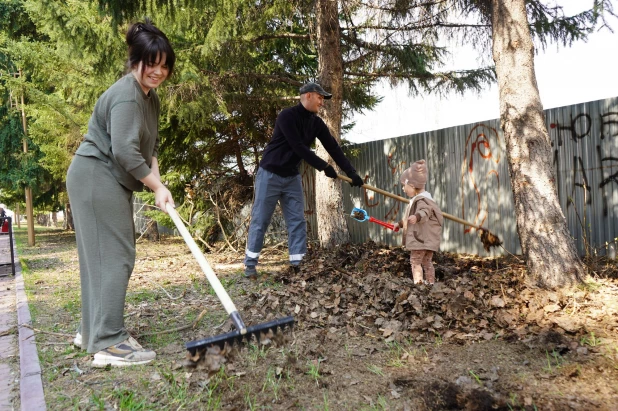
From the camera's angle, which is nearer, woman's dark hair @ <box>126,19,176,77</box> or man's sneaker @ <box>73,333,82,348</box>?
woman's dark hair @ <box>126,19,176,77</box>

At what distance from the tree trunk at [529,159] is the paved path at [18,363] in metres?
3.86

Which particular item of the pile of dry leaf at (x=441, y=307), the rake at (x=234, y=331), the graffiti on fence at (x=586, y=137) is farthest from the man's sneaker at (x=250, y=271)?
the graffiti on fence at (x=586, y=137)

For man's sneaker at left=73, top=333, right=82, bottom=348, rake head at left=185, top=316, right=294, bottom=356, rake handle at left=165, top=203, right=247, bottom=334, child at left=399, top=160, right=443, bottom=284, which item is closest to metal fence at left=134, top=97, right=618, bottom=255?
child at left=399, top=160, right=443, bottom=284

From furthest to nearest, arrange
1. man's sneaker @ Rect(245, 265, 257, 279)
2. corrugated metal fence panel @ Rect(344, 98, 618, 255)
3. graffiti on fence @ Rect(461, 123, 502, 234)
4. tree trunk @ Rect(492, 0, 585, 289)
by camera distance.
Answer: graffiti on fence @ Rect(461, 123, 502, 234)
corrugated metal fence panel @ Rect(344, 98, 618, 255)
man's sneaker @ Rect(245, 265, 257, 279)
tree trunk @ Rect(492, 0, 585, 289)

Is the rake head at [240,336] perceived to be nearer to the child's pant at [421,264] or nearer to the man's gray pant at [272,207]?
the child's pant at [421,264]

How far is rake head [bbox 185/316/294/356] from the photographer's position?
2340 mm

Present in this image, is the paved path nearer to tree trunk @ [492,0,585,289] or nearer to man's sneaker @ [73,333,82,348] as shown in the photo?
man's sneaker @ [73,333,82,348]

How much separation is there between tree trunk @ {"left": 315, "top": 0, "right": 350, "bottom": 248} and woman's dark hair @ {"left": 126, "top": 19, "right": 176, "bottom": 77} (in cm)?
497

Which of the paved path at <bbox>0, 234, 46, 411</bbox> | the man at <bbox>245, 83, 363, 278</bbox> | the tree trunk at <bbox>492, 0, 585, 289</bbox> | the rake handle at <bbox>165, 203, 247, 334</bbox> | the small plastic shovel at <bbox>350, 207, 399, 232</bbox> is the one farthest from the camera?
the man at <bbox>245, 83, 363, 278</bbox>

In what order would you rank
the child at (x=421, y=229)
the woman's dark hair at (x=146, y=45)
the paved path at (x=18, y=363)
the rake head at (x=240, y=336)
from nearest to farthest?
the rake head at (x=240, y=336) → the paved path at (x=18, y=363) → the woman's dark hair at (x=146, y=45) → the child at (x=421, y=229)

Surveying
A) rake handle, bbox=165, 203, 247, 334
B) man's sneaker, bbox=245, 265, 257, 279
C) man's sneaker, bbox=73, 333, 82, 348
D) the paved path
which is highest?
rake handle, bbox=165, 203, 247, 334

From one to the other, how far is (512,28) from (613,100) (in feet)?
7.97

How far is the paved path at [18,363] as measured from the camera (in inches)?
104

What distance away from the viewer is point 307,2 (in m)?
7.33
